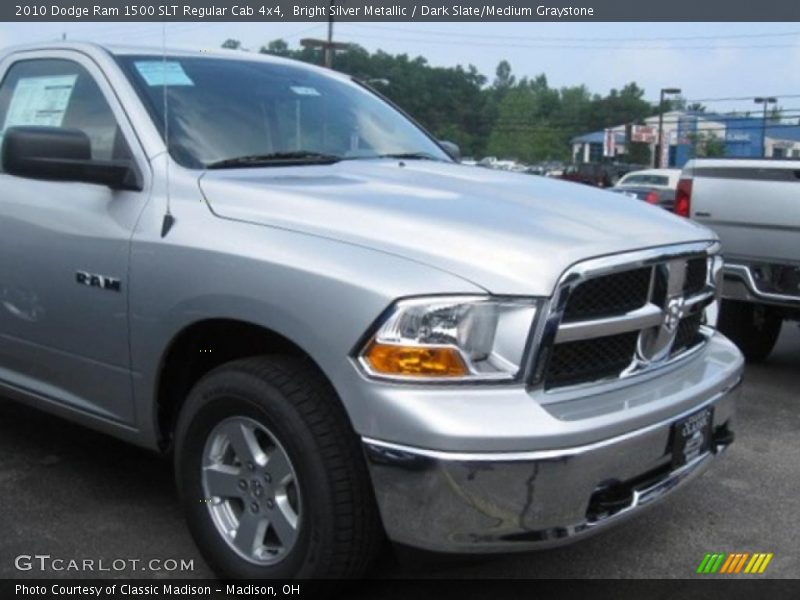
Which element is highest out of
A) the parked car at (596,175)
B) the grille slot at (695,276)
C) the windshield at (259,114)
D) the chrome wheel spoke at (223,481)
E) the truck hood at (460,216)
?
the windshield at (259,114)

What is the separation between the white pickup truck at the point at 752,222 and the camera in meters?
5.79

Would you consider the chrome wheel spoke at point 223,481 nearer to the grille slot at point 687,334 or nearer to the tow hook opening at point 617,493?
the tow hook opening at point 617,493

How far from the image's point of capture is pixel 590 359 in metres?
2.81

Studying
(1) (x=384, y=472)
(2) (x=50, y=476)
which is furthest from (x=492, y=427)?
(2) (x=50, y=476)

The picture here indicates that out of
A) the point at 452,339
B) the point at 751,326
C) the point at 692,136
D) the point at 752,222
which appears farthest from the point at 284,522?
the point at 692,136

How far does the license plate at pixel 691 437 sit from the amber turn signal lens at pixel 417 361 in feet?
2.66

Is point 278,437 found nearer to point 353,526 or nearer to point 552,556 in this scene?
point 353,526

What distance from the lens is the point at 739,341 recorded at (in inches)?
261

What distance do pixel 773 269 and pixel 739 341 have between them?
→ 0.91 m

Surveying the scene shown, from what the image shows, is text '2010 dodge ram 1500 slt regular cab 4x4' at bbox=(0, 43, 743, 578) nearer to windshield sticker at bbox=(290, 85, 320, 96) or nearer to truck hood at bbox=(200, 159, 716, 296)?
truck hood at bbox=(200, 159, 716, 296)

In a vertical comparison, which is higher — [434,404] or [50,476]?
[434,404]

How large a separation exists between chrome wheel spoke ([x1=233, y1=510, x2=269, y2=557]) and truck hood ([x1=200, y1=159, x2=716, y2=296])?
92cm

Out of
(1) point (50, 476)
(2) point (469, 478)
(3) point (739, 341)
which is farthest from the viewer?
(3) point (739, 341)

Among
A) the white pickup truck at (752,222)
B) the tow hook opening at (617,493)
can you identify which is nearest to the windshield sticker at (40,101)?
the tow hook opening at (617,493)
